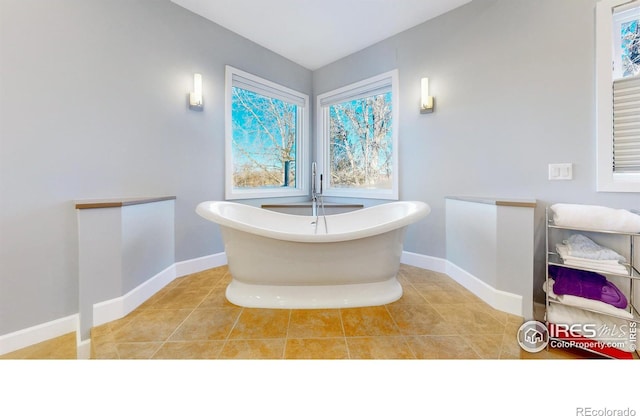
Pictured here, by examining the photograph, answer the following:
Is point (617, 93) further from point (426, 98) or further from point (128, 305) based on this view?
point (128, 305)

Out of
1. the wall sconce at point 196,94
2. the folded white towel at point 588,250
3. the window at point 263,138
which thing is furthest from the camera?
the window at point 263,138

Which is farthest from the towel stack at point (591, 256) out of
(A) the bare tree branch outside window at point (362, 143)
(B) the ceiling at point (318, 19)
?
(B) the ceiling at point (318, 19)

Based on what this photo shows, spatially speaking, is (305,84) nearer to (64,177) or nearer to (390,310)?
(64,177)

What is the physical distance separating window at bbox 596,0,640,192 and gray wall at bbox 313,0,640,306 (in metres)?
0.04

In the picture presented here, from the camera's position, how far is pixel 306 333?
4.42 feet

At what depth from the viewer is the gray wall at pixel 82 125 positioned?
1.37 metres

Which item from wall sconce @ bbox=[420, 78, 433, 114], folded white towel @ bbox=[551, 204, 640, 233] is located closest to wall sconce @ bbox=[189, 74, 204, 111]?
wall sconce @ bbox=[420, 78, 433, 114]

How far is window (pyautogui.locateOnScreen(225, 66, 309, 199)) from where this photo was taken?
2.56 meters

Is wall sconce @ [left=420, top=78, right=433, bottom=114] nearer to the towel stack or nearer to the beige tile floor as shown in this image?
the towel stack

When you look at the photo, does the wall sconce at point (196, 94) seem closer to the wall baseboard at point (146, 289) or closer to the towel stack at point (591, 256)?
the wall baseboard at point (146, 289)

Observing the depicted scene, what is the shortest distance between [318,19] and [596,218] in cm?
257

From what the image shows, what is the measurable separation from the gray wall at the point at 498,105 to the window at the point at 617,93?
43 mm

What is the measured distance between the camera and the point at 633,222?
1245 millimetres

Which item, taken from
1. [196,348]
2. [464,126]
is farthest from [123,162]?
[464,126]
